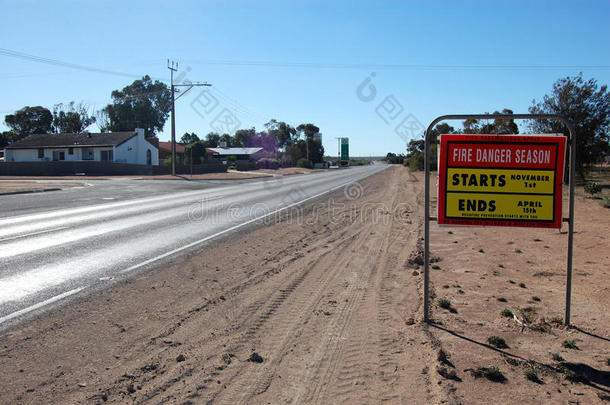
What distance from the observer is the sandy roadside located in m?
3.75

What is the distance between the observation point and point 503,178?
5074mm

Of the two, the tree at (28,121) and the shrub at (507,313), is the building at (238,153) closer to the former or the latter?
the tree at (28,121)

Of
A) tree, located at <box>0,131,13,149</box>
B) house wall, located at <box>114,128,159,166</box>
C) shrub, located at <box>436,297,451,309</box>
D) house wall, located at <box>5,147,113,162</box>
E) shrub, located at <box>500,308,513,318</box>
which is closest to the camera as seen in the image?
shrub, located at <box>500,308,513,318</box>

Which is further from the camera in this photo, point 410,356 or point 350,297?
point 350,297

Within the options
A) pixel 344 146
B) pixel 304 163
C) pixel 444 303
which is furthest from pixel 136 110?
pixel 444 303

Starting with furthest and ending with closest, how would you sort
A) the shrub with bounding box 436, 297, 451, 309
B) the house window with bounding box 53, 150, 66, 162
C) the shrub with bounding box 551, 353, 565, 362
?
the house window with bounding box 53, 150, 66, 162, the shrub with bounding box 436, 297, 451, 309, the shrub with bounding box 551, 353, 565, 362

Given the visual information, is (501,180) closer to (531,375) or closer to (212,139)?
(531,375)

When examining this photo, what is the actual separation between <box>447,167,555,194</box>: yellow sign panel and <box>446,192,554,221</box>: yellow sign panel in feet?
0.21

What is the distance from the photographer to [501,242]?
1009cm

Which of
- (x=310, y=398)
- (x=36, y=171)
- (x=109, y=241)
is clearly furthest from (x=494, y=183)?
(x=36, y=171)

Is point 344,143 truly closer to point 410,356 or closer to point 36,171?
point 36,171

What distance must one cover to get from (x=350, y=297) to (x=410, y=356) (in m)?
1.92

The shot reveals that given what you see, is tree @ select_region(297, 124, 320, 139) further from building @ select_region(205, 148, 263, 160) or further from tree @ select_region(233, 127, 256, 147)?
building @ select_region(205, 148, 263, 160)

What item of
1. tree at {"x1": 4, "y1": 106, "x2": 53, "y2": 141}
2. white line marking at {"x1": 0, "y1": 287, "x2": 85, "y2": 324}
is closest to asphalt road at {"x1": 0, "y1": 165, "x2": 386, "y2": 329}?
white line marking at {"x1": 0, "y1": 287, "x2": 85, "y2": 324}
